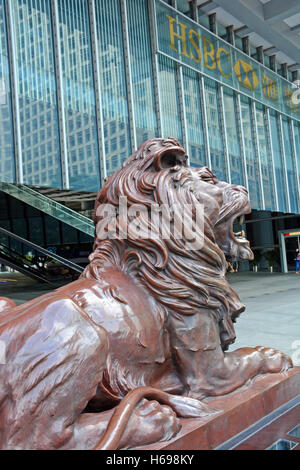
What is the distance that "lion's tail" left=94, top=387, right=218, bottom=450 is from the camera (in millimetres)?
1394

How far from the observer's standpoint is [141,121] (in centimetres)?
1024

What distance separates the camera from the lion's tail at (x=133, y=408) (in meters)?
1.39

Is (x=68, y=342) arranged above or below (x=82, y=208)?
below

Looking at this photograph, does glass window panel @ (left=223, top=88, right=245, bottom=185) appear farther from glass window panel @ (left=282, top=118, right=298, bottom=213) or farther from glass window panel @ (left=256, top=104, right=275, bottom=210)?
glass window panel @ (left=282, top=118, right=298, bottom=213)

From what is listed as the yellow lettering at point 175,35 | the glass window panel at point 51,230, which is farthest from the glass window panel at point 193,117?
the glass window panel at point 51,230

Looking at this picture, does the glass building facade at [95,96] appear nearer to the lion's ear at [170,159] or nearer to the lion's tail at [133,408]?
the lion's ear at [170,159]

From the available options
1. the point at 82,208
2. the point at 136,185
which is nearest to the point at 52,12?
the point at 82,208

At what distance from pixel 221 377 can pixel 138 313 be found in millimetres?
541

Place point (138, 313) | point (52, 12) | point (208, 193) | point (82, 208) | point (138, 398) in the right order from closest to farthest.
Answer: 1. point (138, 398)
2. point (138, 313)
3. point (208, 193)
4. point (52, 12)
5. point (82, 208)

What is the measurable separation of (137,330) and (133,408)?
31cm

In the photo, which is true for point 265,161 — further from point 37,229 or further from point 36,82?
point 37,229

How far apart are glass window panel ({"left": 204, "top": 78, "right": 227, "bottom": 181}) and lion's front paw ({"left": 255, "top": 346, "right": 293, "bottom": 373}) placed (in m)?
10.6

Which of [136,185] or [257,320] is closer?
Answer: [136,185]
